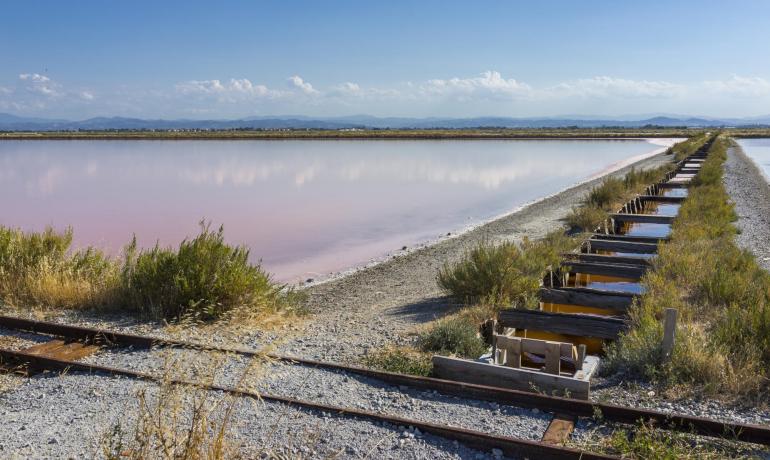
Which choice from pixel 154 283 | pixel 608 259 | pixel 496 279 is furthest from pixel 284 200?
pixel 154 283

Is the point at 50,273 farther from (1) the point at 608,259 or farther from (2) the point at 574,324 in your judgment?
(1) the point at 608,259

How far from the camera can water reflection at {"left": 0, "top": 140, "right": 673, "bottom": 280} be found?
718 inches

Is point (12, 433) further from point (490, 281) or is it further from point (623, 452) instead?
point (490, 281)

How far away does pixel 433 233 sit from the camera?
19688 mm

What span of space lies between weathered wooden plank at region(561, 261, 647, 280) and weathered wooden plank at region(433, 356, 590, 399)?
5.97 metres

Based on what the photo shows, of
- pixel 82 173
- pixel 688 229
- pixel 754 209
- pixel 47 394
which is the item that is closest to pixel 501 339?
pixel 47 394

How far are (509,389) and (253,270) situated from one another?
437cm

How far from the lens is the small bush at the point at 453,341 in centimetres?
730

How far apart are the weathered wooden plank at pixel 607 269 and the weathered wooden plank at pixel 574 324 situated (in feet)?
Answer: 12.1

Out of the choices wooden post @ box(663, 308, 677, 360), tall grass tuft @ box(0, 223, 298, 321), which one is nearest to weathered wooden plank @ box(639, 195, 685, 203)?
tall grass tuft @ box(0, 223, 298, 321)

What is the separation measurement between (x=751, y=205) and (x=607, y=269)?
1296 cm

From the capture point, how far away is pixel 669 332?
242 inches

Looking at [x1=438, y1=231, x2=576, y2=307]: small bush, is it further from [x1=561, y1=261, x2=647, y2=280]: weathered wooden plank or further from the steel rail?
the steel rail

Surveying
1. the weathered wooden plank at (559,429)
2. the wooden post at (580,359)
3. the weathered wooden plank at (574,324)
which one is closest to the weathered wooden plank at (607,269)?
the weathered wooden plank at (574,324)
